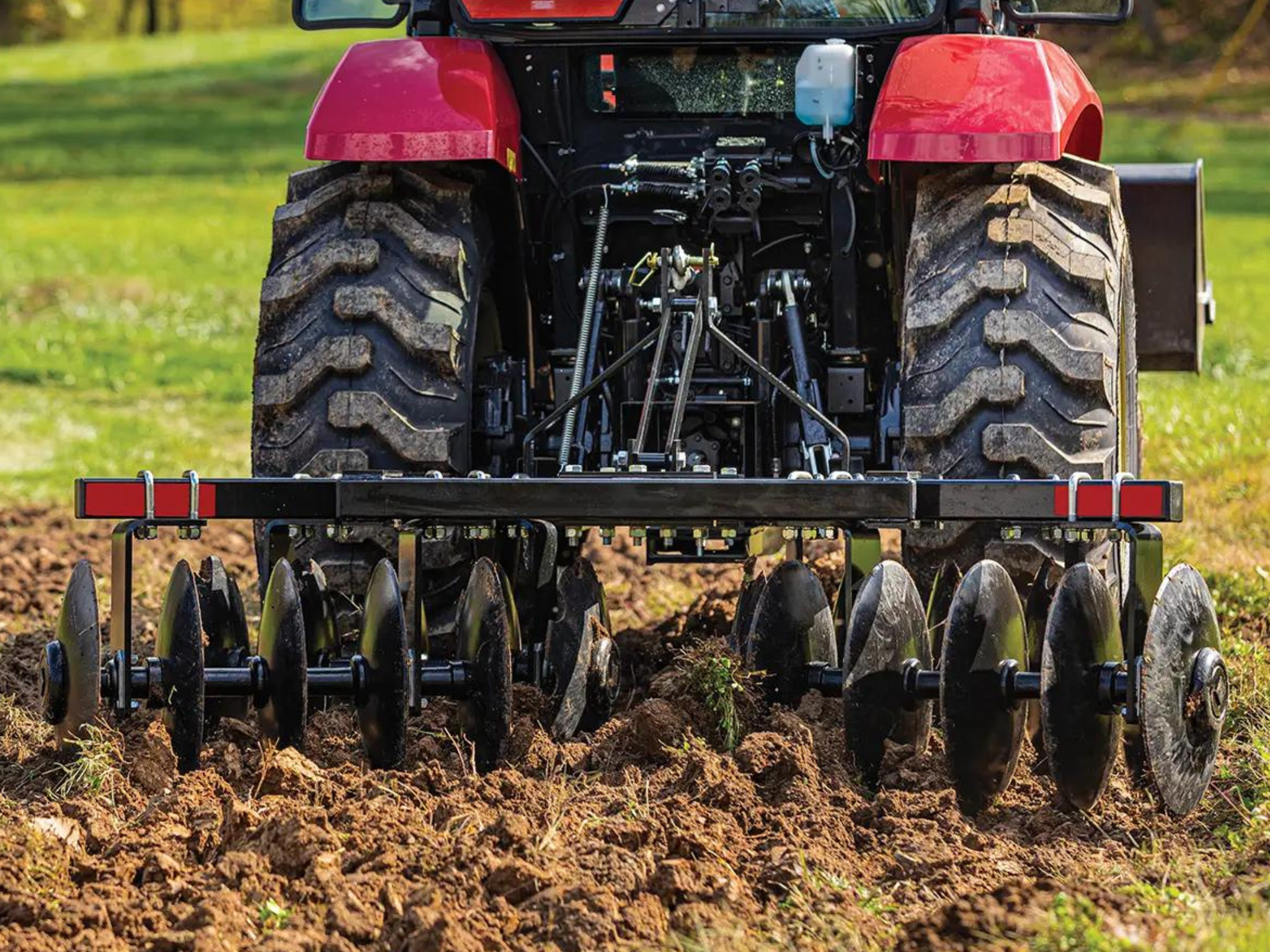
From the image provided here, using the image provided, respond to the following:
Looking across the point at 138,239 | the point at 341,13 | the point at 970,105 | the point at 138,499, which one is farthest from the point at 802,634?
the point at 138,239

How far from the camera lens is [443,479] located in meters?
4.80

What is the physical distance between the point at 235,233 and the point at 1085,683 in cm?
2099

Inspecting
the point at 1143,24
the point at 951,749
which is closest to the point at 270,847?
the point at 951,749

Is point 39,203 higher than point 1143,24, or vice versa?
point 1143,24

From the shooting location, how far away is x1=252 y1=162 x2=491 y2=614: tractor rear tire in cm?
529

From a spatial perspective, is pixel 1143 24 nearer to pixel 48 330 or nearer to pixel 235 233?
pixel 235 233

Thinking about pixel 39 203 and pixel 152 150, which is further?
pixel 152 150

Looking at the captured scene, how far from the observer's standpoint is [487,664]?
489 centimetres

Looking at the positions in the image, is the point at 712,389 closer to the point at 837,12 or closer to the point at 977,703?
the point at 837,12

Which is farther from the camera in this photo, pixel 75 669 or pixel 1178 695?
pixel 75 669

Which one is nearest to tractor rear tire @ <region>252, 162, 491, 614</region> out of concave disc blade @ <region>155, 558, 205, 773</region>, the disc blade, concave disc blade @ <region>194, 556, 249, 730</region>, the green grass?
concave disc blade @ <region>194, 556, 249, 730</region>

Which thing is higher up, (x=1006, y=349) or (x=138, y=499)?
(x=1006, y=349)

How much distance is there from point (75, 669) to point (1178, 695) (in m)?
2.32

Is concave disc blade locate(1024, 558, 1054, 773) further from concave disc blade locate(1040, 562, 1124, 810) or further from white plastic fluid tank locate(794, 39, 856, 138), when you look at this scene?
white plastic fluid tank locate(794, 39, 856, 138)
